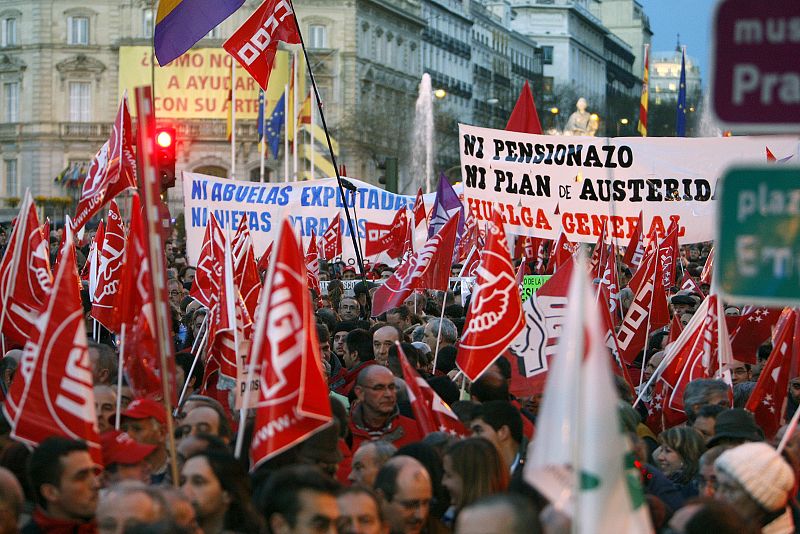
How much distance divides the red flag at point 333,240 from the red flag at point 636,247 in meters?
→ 3.59

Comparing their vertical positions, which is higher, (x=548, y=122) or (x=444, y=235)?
(x=548, y=122)

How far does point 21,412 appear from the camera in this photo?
6426 mm

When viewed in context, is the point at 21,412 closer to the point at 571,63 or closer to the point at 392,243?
the point at 392,243

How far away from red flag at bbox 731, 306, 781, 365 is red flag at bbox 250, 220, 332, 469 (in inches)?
221

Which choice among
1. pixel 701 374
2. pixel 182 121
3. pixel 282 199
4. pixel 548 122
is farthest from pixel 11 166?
pixel 701 374

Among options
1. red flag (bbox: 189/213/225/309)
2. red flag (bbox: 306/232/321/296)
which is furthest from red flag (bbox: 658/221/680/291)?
red flag (bbox: 189/213/225/309)

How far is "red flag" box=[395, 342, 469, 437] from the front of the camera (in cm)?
757

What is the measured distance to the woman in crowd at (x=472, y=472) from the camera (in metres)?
6.26

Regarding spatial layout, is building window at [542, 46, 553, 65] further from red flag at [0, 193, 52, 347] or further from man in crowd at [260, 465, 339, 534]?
man in crowd at [260, 465, 339, 534]

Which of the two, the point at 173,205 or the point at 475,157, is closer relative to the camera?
the point at 475,157

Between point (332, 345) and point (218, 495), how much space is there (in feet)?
20.7

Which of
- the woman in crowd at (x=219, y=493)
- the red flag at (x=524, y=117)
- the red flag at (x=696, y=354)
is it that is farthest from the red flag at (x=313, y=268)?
the woman in crowd at (x=219, y=493)

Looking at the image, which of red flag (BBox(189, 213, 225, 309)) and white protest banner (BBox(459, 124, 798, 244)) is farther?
white protest banner (BBox(459, 124, 798, 244))

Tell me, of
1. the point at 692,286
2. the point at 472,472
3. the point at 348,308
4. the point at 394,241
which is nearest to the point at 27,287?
the point at 472,472
